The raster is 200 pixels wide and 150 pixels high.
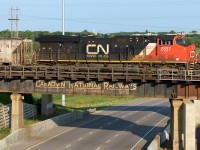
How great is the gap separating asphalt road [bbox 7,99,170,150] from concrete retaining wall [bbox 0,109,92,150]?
0.75m

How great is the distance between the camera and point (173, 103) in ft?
139

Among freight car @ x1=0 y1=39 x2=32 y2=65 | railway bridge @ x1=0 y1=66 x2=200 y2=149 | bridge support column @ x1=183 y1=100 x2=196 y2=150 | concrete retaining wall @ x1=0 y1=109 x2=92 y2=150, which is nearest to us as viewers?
bridge support column @ x1=183 y1=100 x2=196 y2=150

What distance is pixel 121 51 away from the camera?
52875 mm

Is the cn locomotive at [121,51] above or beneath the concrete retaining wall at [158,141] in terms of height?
above

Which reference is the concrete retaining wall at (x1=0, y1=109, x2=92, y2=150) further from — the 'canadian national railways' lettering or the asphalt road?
the 'canadian national railways' lettering

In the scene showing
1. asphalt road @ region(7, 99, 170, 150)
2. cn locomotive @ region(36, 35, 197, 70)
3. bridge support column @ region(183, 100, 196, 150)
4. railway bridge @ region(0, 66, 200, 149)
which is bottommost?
asphalt road @ region(7, 99, 170, 150)

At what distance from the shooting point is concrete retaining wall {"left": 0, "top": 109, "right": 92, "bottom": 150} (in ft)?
144

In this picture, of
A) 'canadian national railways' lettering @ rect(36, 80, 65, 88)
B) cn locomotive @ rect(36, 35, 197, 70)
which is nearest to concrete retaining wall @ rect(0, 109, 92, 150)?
'canadian national railways' lettering @ rect(36, 80, 65, 88)

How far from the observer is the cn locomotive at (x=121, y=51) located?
49.8m

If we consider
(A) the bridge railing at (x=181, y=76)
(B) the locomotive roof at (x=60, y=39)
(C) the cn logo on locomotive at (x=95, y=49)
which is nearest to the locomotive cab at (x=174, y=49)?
(C) the cn logo on locomotive at (x=95, y=49)

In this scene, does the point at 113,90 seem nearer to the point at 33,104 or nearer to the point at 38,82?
the point at 38,82

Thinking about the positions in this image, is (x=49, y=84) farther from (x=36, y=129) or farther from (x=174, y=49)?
(x=174, y=49)

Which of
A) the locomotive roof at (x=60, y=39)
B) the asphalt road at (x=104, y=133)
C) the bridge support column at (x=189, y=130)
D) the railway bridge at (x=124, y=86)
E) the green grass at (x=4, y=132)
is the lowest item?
the asphalt road at (x=104, y=133)

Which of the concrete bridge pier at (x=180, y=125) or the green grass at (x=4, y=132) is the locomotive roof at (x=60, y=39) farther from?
the concrete bridge pier at (x=180, y=125)
